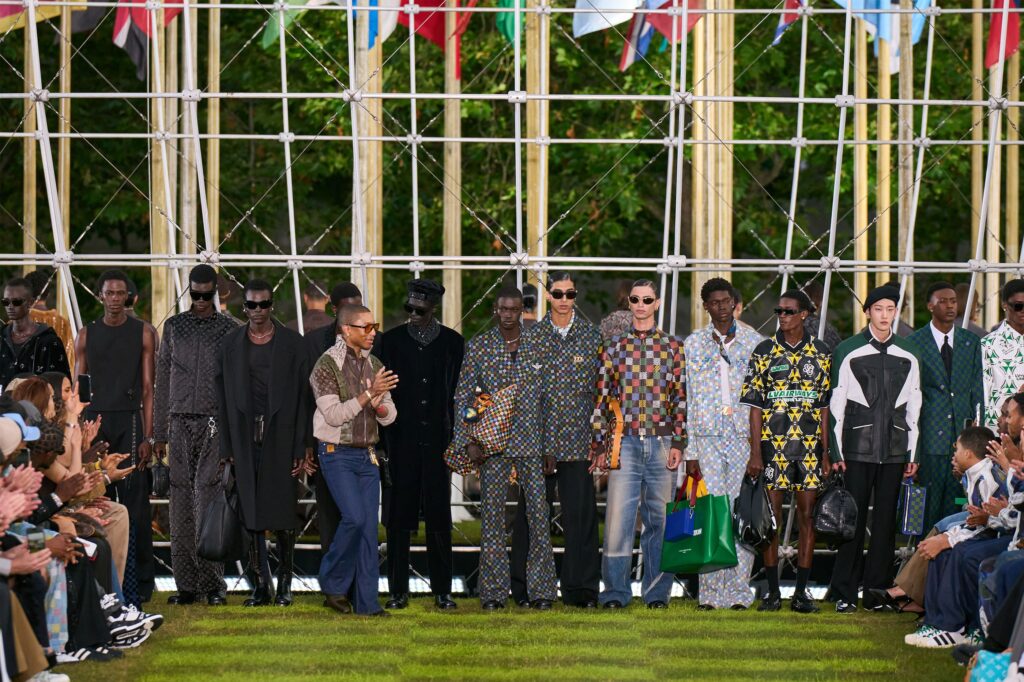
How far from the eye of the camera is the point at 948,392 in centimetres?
1091

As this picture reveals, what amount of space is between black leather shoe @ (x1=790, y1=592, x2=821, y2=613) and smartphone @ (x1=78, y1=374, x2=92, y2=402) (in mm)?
3739

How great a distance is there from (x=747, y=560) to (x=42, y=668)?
4.04 metres

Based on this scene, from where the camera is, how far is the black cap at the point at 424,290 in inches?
417

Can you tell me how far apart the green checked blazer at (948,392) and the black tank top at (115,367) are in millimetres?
4024

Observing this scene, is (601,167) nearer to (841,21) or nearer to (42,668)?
(841,21)

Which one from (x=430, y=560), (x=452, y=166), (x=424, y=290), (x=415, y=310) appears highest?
(x=452, y=166)

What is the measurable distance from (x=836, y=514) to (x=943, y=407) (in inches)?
34.2

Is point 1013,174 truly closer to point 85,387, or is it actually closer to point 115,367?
point 115,367

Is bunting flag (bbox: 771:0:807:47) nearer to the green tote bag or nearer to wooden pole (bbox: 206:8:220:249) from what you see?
wooden pole (bbox: 206:8:220:249)

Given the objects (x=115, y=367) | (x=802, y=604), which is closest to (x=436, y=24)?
(x=115, y=367)

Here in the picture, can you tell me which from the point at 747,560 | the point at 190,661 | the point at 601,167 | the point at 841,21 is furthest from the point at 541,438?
the point at 841,21

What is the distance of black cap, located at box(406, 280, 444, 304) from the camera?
10.6 meters

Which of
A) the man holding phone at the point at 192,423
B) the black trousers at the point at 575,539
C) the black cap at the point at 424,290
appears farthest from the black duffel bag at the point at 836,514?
the man holding phone at the point at 192,423

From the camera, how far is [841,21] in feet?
72.6
